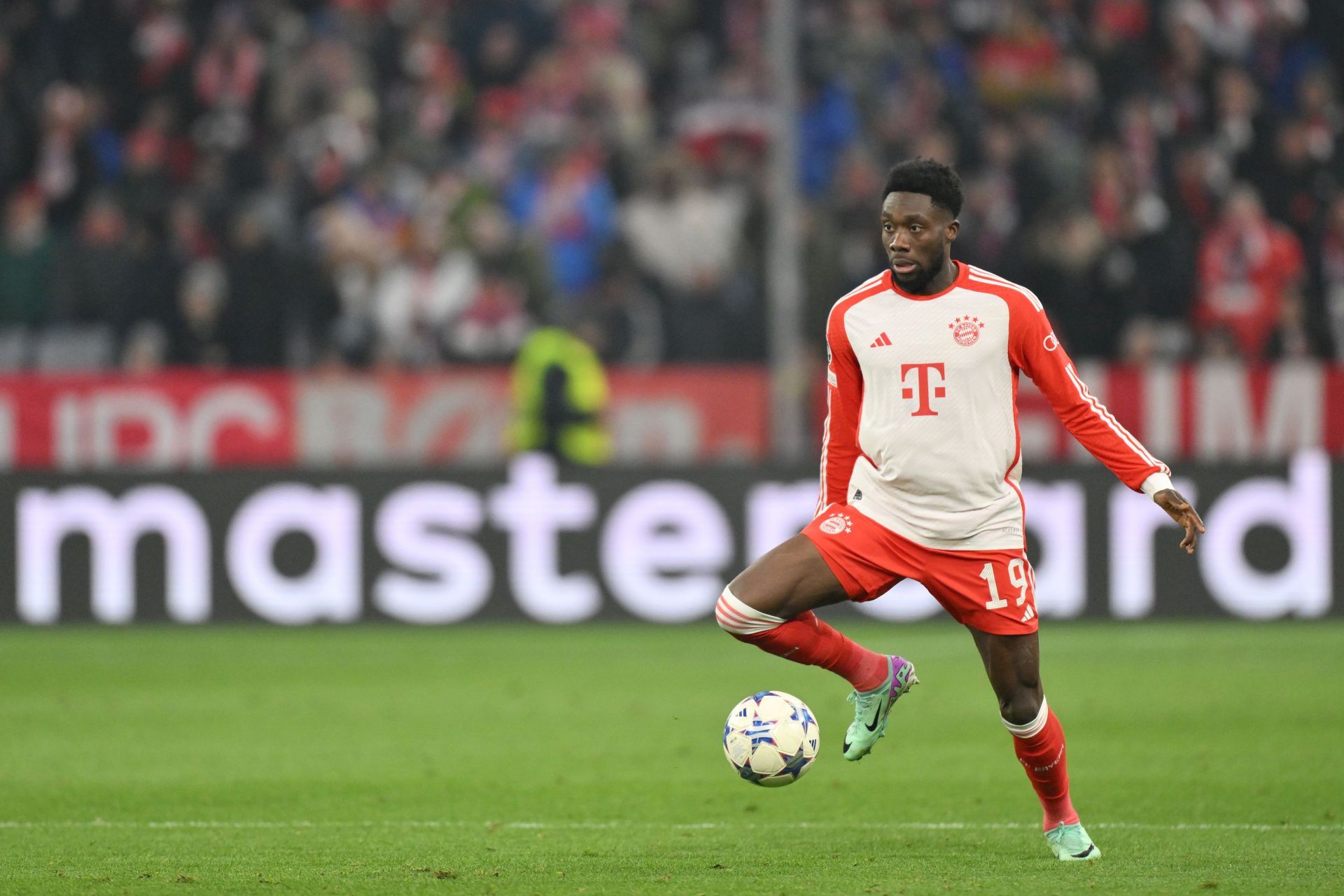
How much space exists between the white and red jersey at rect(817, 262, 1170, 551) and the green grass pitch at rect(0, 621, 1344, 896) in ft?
3.54

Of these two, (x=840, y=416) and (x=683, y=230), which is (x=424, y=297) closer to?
(x=683, y=230)

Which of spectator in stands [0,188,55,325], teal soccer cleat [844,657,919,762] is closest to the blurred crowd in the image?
spectator in stands [0,188,55,325]

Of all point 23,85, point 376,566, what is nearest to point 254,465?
point 376,566

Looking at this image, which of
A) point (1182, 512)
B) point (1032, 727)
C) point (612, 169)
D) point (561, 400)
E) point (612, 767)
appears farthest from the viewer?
point (612, 169)

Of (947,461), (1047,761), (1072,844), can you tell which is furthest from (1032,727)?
(947,461)

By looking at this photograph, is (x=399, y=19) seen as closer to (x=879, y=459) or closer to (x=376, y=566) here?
(x=376, y=566)

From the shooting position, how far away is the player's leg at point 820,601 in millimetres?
6273

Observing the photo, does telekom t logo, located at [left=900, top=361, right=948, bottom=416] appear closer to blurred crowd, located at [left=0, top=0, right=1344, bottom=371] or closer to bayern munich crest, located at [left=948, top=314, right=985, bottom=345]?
bayern munich crest, located at [left=948, top=314, right=985, bottom=345]

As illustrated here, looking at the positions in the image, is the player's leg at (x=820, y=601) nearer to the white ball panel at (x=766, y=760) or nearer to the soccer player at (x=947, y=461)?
the soccer player at (x=947, y=461)

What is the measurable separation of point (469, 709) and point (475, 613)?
3200mm

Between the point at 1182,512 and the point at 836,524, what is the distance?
1065 millimetres

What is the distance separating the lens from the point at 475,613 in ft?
44.5

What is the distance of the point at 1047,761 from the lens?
20.8ft

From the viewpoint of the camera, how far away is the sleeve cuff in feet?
20.1
